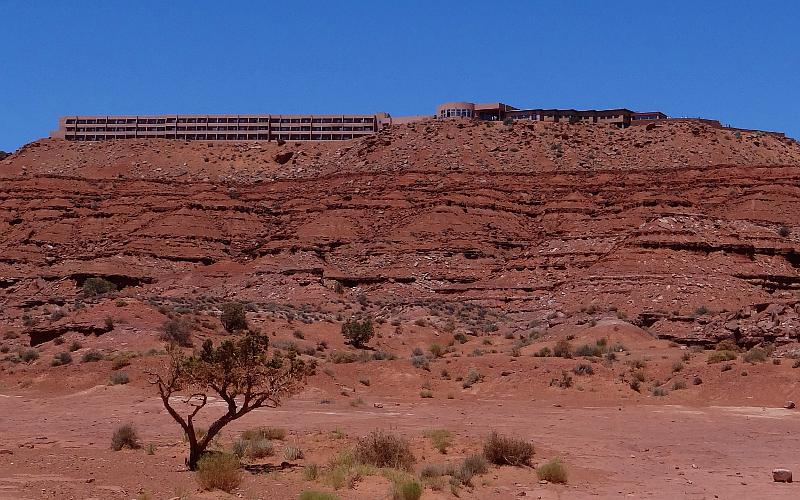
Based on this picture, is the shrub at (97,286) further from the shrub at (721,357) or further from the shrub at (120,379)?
the shrub at (721,357)

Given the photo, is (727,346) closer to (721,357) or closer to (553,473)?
(721,357)

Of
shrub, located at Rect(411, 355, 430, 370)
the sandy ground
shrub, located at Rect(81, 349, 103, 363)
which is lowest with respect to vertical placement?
the sandy ground

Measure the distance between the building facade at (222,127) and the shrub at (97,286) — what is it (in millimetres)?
41398

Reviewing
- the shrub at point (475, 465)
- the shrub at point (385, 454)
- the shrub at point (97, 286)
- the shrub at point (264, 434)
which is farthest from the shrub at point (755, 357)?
the shrub at point (97, 286)

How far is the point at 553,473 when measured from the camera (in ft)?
52.7

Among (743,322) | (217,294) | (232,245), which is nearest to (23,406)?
(743,322)

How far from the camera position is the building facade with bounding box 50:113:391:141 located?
95750mm

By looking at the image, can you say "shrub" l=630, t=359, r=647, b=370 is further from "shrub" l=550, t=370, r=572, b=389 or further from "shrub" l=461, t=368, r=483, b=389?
"shrub" l=461, t=368, r=483, b=389

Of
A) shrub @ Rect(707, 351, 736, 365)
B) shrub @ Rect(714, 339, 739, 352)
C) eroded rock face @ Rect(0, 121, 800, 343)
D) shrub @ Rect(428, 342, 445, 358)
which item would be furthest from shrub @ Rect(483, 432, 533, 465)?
eroded rock face @ Rect(0, 121, 800, 343)

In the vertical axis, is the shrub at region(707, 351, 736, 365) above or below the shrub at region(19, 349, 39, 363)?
below

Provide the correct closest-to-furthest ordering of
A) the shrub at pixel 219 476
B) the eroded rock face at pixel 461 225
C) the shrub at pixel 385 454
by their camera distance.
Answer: the shrub at pixel 219 476, the shrub at pixel 385 454, the eroded rock face at pixel 461 225

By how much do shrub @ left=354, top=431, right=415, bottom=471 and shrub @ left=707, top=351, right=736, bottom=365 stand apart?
1549cm

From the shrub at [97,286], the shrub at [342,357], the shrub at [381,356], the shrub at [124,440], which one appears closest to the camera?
the shrub at [124,440]

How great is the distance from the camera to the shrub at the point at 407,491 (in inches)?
554
